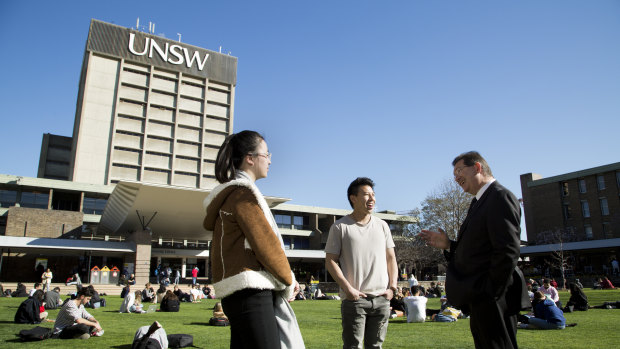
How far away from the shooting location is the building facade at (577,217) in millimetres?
46562

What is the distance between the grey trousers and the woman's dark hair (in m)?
1.89

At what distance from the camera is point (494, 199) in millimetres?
3141

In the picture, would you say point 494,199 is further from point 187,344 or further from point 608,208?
point 608,208

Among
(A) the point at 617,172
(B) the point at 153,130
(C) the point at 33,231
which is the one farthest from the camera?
(B) the point at 153,130

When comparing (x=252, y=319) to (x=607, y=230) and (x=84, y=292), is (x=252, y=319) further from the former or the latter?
(x=607, y=230)

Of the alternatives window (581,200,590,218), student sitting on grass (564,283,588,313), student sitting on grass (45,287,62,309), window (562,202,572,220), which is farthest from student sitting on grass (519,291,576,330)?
window (562,202,572,220)

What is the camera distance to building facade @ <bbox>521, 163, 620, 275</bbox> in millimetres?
46562

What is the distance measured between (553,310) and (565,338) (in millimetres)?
1643

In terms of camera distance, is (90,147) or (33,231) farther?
(90,147)

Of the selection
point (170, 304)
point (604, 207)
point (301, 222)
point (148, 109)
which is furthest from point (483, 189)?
point (148, 109)

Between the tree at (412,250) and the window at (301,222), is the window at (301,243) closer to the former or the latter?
the window at (301,222)

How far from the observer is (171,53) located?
253 ft

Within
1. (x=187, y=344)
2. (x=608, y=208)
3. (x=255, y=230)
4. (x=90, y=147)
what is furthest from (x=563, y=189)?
(x=90, y=147)

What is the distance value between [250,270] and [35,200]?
61.8 m
